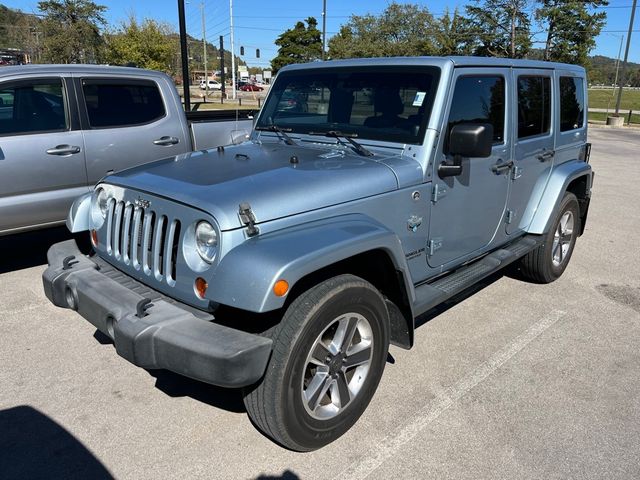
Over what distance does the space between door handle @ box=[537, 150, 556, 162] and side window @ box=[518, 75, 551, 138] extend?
18 centimetres

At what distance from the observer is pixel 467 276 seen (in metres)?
3.81

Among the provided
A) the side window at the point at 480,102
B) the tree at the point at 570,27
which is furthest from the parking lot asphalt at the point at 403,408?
the tree at the point at 570,27

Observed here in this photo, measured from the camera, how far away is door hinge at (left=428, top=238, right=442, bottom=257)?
3.45m

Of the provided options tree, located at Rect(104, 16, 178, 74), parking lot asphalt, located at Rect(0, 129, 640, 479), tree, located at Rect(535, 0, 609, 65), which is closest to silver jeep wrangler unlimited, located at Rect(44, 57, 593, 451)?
parking lot asphalt, located at Rect(0, 129, 640, 479)

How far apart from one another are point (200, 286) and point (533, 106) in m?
3.29

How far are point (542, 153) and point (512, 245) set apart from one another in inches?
33.1

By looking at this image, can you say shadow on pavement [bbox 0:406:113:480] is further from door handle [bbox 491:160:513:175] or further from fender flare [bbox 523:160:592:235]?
fender flare [bbox 523:160:592:235]

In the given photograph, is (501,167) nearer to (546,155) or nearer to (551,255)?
(546,155)

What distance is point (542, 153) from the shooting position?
4598mm

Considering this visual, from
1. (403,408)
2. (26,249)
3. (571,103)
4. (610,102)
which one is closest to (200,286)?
(403,408)

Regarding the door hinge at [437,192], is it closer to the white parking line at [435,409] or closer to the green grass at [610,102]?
the white parking line at [435,409]

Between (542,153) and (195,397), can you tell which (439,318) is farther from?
(195,397)

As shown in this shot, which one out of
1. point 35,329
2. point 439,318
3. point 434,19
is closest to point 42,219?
point 35,329

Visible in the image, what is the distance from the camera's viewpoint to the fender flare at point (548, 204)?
4648mm
